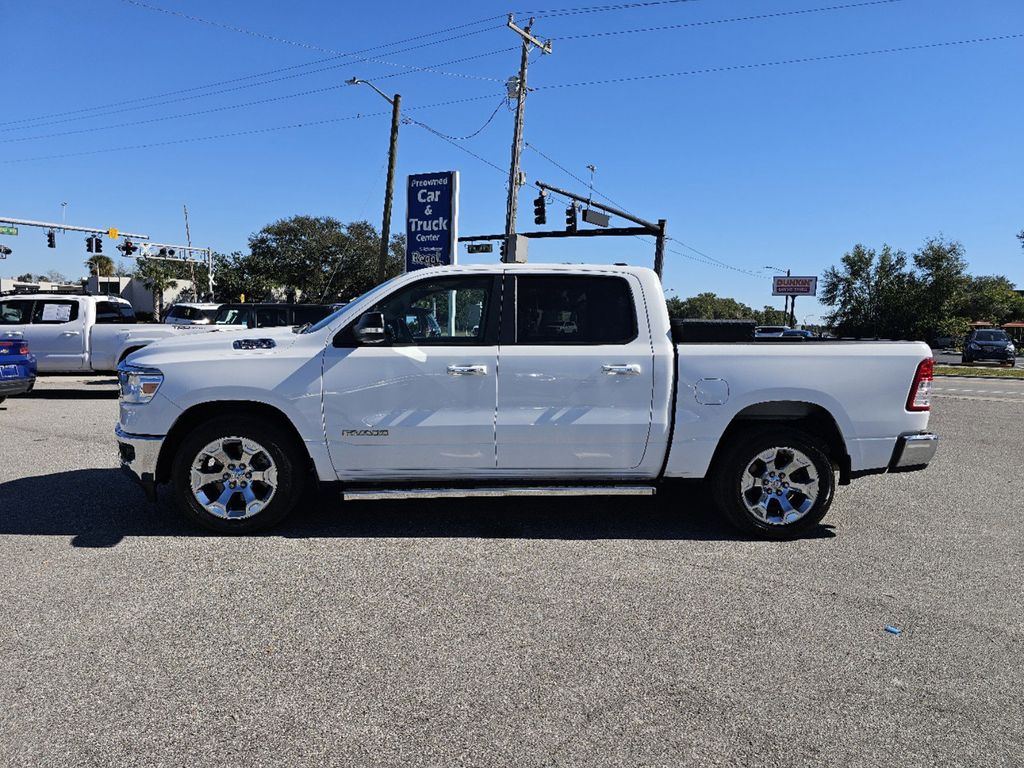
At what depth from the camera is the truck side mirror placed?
15.4 ft

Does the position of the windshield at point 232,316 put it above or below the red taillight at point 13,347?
above

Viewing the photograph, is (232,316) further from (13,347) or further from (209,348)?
(209,348)

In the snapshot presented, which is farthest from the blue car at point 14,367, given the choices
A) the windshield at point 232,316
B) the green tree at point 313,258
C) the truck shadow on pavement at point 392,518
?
the green tree at point 313,258

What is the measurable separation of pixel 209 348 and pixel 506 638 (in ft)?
9.60

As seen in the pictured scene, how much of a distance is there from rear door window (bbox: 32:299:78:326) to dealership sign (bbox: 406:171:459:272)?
6945 mm

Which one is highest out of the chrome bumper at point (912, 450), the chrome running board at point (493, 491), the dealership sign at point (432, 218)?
the dealership sign at point (432, 218)

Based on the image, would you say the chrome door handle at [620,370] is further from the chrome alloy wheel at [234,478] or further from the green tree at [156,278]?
the green tree at [156,278]

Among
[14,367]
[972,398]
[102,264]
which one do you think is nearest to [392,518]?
[14,367]

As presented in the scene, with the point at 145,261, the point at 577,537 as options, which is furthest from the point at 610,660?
the point at 145,261

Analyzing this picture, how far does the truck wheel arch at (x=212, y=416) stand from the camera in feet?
15.9

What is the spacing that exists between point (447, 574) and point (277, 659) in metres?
1.22

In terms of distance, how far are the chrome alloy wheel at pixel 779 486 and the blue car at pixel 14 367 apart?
34.6ft

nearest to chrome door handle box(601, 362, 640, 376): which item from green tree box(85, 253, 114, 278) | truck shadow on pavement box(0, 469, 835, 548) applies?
truck shadow on pavement box(0, 469, 835, 548)

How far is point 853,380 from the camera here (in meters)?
4.90
